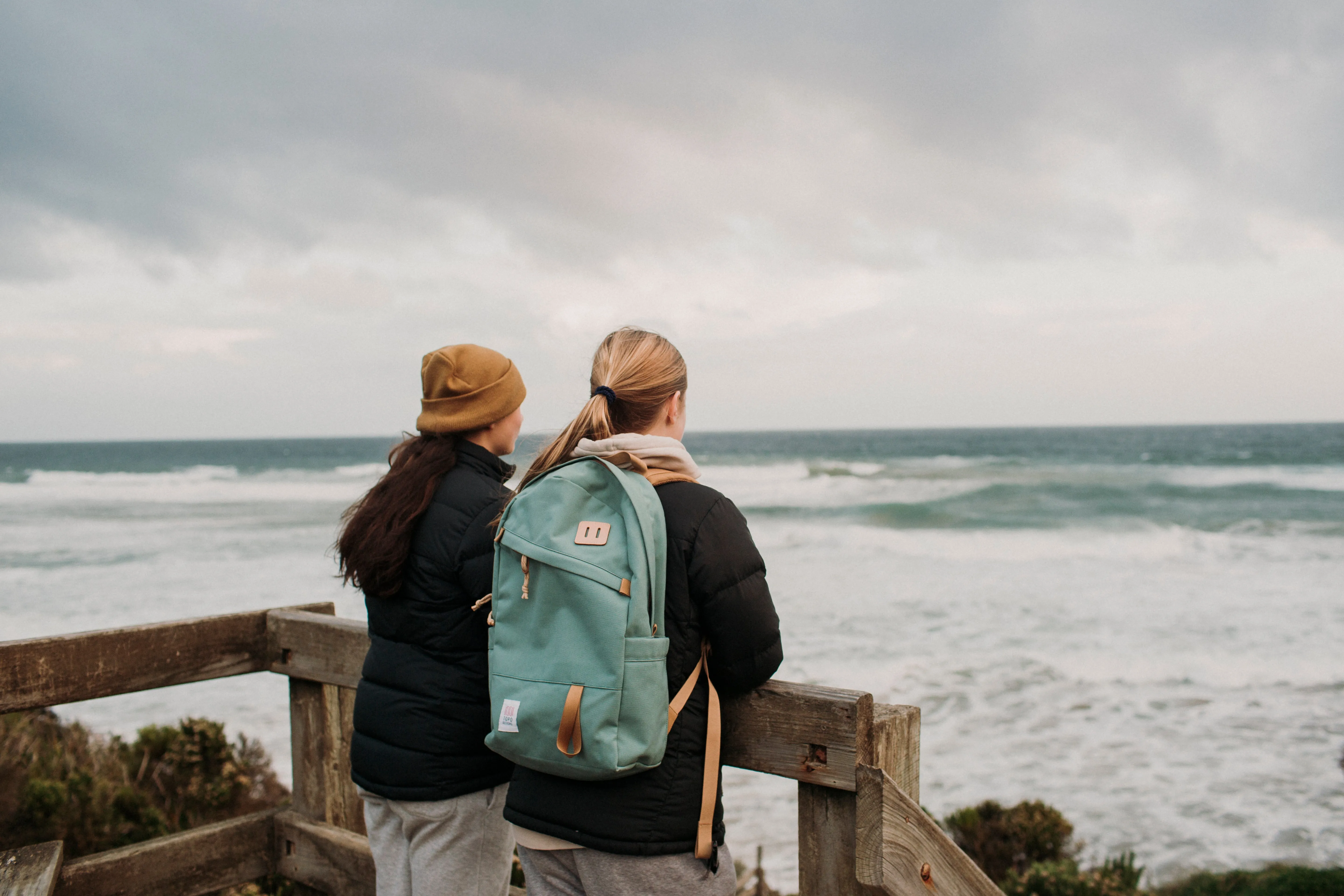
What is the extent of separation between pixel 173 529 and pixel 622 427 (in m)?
19.5

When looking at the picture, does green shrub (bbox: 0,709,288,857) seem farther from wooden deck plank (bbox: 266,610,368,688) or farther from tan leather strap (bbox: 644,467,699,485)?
tan leather strap (bbox: 644,467,699,485)

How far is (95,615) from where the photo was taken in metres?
9.62

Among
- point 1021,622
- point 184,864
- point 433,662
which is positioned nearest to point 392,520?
point 433,662

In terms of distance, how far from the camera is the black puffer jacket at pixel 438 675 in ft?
5.66

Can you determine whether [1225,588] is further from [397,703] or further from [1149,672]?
[397,703]

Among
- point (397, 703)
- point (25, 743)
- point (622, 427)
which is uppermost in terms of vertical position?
point (622, 427)

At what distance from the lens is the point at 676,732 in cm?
138

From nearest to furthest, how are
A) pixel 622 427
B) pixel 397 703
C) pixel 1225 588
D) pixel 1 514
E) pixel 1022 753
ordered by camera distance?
1. pixel 622 427
2. pixel 397 703
3. pixel 1022 753
4. pixel 1225 588
5. pixel 1 514

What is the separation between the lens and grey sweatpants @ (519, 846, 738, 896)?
1.37 meters

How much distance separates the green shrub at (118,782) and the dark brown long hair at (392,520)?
2.74 metres

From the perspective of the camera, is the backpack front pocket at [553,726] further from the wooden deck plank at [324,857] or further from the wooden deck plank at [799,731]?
the wooden deck plank at [324,857]

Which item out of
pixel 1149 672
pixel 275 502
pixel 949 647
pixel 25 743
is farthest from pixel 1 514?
pixel 1149 672

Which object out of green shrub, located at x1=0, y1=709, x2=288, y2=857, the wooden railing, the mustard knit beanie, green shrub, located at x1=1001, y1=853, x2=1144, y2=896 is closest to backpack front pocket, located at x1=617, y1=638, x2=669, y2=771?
the wooden railing

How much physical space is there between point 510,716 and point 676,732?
26cm
